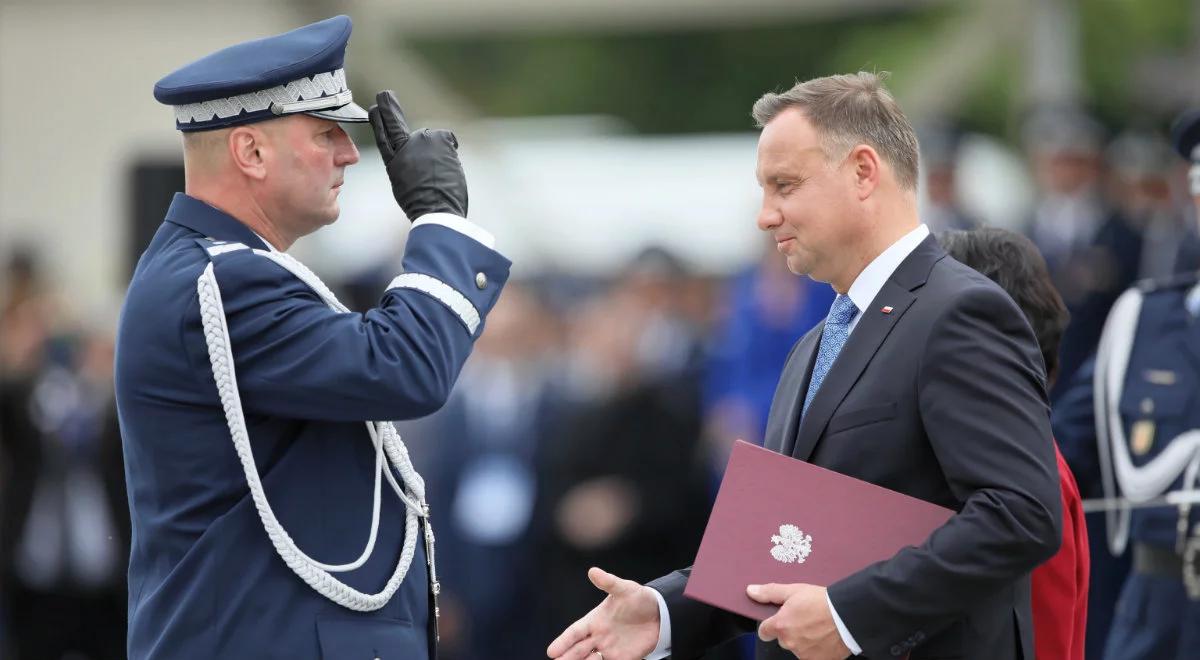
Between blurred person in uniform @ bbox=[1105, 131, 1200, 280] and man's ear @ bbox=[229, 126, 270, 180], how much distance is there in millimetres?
5750

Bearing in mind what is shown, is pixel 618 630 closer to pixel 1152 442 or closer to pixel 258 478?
pixel 258 478

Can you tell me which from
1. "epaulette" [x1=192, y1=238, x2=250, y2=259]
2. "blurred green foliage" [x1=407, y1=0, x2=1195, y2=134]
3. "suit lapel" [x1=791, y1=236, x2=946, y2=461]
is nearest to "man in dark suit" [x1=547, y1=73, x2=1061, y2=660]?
"suit lapel" [x1=791, y1=236, x2=946, y2=461]

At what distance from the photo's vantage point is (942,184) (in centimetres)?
929

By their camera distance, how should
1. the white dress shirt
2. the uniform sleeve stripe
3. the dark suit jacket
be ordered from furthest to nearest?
1. the white dress shirt
2. the uniform sleeve stripe
3. the dark suit jacket

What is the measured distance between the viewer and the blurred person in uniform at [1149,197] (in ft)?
31.3

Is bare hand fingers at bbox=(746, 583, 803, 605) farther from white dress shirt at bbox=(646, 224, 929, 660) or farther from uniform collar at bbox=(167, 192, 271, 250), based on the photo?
uniform collar at bbox=(167, 192, 271, 250)

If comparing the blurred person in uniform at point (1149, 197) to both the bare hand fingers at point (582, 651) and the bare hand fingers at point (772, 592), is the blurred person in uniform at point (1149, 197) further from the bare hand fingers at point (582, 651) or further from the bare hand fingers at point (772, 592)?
the bare hand fingers at point (772, 592)

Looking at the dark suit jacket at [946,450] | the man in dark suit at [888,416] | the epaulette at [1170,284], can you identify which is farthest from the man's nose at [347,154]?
the epaulette at [1170,284]

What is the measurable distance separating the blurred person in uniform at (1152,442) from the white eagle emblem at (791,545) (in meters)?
2.16

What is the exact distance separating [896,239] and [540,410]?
5.74 m

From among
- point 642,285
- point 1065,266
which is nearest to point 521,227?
point 642,285

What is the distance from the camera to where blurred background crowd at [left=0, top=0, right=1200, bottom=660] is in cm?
855

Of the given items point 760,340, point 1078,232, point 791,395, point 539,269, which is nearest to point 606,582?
point 791,395

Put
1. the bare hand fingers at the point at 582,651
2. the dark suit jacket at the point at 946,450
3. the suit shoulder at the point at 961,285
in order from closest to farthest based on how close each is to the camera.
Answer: the dark suit jacket at the point at 946,450 → the suit shoulder at the point at 961,285 → the bare hand fingers at the point at 582,651
